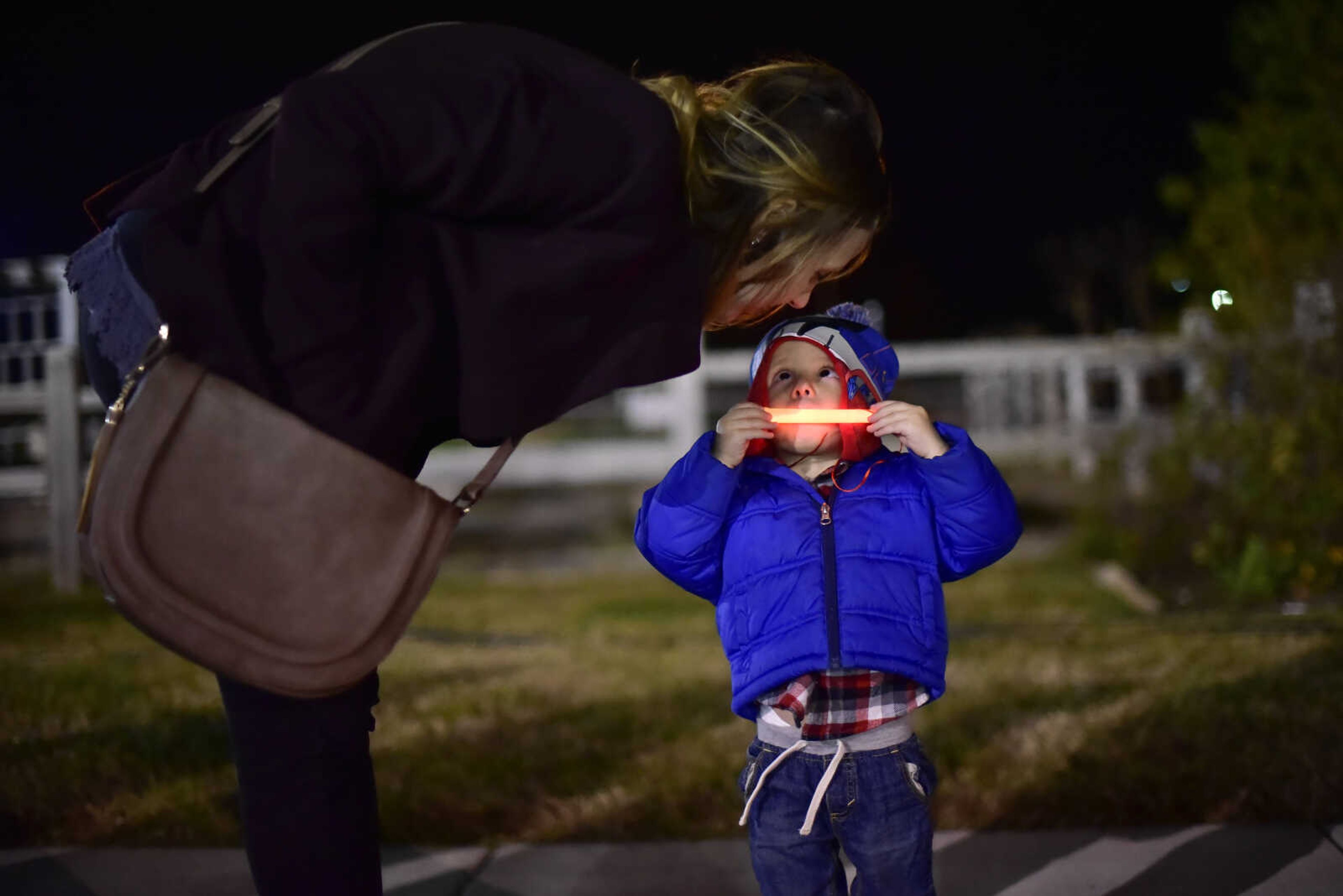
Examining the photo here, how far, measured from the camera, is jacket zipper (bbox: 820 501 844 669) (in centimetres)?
186

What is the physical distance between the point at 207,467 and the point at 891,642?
1055mm

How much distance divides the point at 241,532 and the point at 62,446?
5.75 metres

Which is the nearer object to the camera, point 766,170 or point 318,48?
point 766,170

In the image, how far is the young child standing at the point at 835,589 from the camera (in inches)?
73.6

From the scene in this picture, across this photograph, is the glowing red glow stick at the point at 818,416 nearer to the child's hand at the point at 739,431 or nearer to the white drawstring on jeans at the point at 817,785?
the child's hand at the point at 739,431

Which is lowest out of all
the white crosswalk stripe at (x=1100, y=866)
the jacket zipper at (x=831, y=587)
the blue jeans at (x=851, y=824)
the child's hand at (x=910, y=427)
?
the white crosswalk stripe at (x=1100, y=866)

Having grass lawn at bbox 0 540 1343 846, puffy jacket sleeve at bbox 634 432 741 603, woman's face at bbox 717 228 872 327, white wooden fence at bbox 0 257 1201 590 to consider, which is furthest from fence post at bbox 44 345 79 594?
woman's face at bbox 717 228 872 327

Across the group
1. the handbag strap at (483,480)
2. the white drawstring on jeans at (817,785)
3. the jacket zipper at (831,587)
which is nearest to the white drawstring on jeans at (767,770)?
the white drawstring on jeans at (817,785)

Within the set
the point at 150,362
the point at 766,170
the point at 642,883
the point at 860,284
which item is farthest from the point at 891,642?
the point at 860,284

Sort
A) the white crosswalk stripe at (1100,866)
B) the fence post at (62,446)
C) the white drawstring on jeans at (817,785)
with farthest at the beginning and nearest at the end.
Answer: the fence post at (62,446), the white crosswalk stripe at (1100,866), the white drawstring on jeans at (817,785)

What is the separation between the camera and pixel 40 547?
837 centimetres

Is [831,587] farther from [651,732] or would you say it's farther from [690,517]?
[651,732]

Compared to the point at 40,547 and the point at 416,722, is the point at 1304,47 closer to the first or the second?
the point at 416,722

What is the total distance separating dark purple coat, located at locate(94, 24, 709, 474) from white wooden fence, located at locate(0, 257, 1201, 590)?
4739mm
